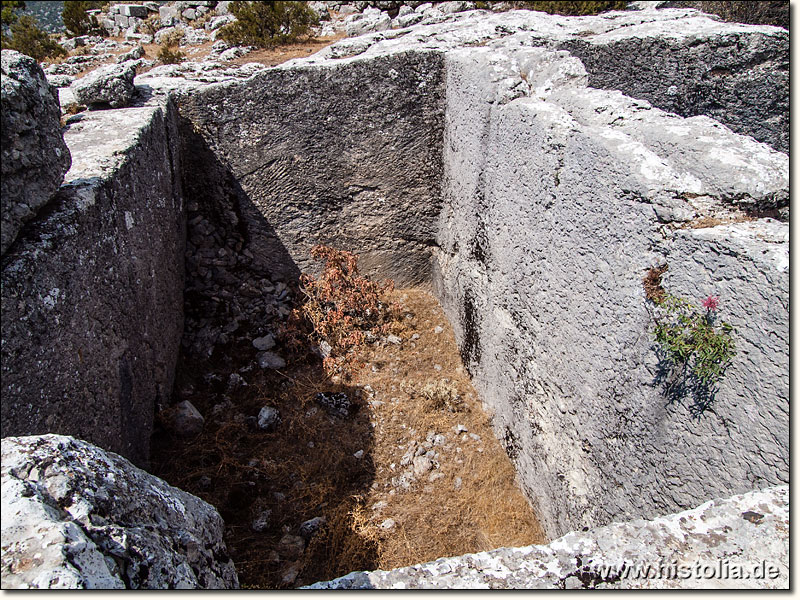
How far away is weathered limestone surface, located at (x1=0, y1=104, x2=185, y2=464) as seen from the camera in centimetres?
191

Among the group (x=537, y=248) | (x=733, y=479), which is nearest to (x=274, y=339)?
(x=537, y=248)

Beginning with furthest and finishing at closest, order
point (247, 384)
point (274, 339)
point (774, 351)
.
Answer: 1. point (274, 339)
2. point (247, 384)
3. point (774, 351)

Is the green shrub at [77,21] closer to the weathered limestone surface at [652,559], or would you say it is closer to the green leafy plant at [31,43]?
the green leafy plant at [31,43]

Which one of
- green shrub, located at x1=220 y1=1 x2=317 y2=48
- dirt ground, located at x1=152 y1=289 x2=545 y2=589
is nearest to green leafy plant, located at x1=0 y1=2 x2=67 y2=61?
green shrub, located at x1=220 y1=1 x2=317 y2=48

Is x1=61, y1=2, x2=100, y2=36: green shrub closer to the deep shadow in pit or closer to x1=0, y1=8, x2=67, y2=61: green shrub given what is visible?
x1=0, y1=8, x2=67, y2=61: green shrub

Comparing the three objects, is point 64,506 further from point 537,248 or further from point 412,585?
point 537,248

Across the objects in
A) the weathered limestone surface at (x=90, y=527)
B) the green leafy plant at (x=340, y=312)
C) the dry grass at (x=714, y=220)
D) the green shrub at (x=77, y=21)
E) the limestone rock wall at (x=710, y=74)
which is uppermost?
the green shrub at (x=77, y=21)

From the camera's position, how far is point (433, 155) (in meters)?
4.39

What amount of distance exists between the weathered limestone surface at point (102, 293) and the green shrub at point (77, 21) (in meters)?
10.2

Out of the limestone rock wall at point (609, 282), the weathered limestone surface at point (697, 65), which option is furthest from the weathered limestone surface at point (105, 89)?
the limestone rock wall at point (609, 282)

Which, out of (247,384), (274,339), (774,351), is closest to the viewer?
(774,351)

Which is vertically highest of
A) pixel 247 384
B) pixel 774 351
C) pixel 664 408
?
pixel 774 351

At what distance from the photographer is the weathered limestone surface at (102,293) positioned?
1.91m

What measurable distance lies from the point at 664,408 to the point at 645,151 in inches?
A: 39.6
